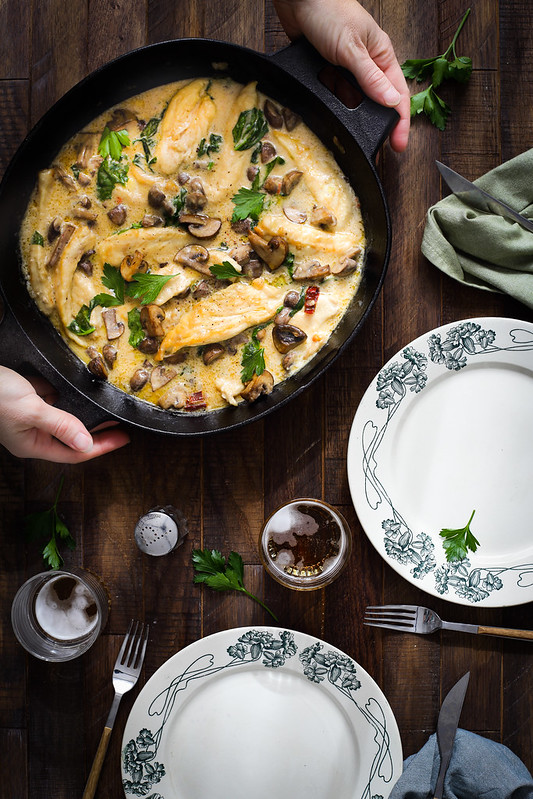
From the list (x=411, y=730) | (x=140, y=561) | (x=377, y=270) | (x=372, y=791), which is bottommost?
(x=372, y=791)

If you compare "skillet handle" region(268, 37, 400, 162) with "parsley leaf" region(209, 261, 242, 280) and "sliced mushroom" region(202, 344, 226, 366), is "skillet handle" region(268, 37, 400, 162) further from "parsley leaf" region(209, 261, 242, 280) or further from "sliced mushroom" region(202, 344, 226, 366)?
"sliced mushroom" region(202, 344, 226, 366)

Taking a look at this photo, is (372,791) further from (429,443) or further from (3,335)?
(3,335)

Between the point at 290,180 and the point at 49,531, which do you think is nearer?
the point at 290,180

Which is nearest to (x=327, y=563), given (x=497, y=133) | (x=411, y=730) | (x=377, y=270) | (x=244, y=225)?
(x=411, y=730)

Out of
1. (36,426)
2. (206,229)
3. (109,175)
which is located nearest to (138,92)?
(109,175)

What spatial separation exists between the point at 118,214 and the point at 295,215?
675 millimetres

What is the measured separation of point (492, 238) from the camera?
250 centimetres

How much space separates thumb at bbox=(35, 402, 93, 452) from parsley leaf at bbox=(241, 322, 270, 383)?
630 mm

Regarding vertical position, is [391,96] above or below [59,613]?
above

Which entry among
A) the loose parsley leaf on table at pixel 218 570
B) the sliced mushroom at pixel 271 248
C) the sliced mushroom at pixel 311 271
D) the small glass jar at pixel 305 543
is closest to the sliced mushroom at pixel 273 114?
the sliced mushroom at pixel 271 248

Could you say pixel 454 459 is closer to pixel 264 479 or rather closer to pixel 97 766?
pixel 264 479

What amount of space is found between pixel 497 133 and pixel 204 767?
9.35 feet

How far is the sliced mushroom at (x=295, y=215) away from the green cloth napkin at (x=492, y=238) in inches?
20.4

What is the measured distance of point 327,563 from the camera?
249cm
